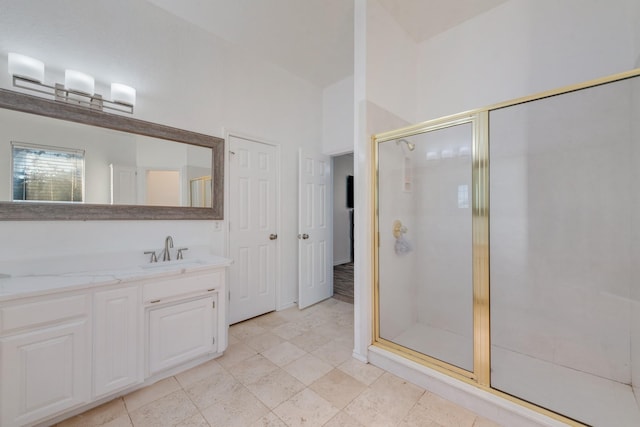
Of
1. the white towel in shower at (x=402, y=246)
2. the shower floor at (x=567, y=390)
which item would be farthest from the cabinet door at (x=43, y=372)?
the shower floor at (x=567, y=390)

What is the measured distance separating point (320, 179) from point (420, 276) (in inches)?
67.4

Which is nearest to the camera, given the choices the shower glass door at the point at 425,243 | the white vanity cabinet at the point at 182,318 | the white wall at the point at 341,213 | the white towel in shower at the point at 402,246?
the white vanity cabinet at the point at 182,318

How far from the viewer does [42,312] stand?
4.34 ft

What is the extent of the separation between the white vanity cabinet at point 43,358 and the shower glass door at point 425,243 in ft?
6.41

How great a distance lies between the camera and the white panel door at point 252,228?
266 centimetres

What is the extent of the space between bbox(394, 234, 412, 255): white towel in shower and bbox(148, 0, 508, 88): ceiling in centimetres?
201

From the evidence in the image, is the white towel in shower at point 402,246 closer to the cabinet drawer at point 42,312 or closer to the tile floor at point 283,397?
the tile floor at point 283,397

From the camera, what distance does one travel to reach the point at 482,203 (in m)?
1.67

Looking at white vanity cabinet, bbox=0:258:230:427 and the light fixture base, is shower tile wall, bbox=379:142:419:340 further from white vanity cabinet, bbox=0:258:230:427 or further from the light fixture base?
the light fixture base

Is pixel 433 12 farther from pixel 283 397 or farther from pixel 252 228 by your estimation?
pixel 283 397

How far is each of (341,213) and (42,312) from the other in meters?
4.82

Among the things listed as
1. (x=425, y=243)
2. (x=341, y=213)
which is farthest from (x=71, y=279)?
(x=341, y=213)

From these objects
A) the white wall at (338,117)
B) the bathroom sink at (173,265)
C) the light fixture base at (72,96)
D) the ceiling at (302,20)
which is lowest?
the bathroom sink at (173,265)

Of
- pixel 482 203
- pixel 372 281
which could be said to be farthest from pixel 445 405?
pixel 482 203
